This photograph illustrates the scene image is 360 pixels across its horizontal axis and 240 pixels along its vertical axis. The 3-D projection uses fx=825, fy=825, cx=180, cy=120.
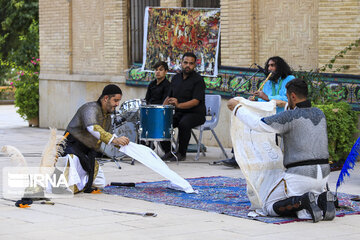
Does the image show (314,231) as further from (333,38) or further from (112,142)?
(333,38)

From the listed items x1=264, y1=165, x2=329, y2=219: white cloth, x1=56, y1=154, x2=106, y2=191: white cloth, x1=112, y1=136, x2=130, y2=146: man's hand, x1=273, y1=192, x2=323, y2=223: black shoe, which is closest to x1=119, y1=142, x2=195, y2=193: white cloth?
x1=112, y1=136, x2=130, y2=146: man's hand

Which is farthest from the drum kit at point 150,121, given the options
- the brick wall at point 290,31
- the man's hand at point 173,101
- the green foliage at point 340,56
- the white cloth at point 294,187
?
the white cloth at point 294,187

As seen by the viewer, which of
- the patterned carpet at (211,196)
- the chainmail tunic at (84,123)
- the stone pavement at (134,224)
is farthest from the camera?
the chainmail tunic at (84,123)

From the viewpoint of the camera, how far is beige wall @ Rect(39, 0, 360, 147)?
526 inches

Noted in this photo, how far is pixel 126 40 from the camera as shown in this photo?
18.1 meters

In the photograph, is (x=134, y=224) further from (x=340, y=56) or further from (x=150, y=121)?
(x=340, y=56)

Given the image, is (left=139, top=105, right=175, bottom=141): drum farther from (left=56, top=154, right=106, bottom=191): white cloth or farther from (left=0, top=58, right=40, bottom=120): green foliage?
(left=0, top=58, right=40, bottom=120): green foliage

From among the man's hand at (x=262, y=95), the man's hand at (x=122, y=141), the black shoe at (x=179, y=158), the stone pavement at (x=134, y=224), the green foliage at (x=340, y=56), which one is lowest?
the black shoe at (x=179, y=158)

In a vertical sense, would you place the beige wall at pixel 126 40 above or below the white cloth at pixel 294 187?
above

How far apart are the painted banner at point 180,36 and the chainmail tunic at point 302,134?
780cm

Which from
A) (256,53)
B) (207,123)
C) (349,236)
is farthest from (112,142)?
(256,53)

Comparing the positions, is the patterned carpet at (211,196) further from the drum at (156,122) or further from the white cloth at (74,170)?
the drum at (156,122)

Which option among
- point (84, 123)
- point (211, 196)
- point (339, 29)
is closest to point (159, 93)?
point (339, 29)

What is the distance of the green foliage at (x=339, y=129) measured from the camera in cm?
1212
